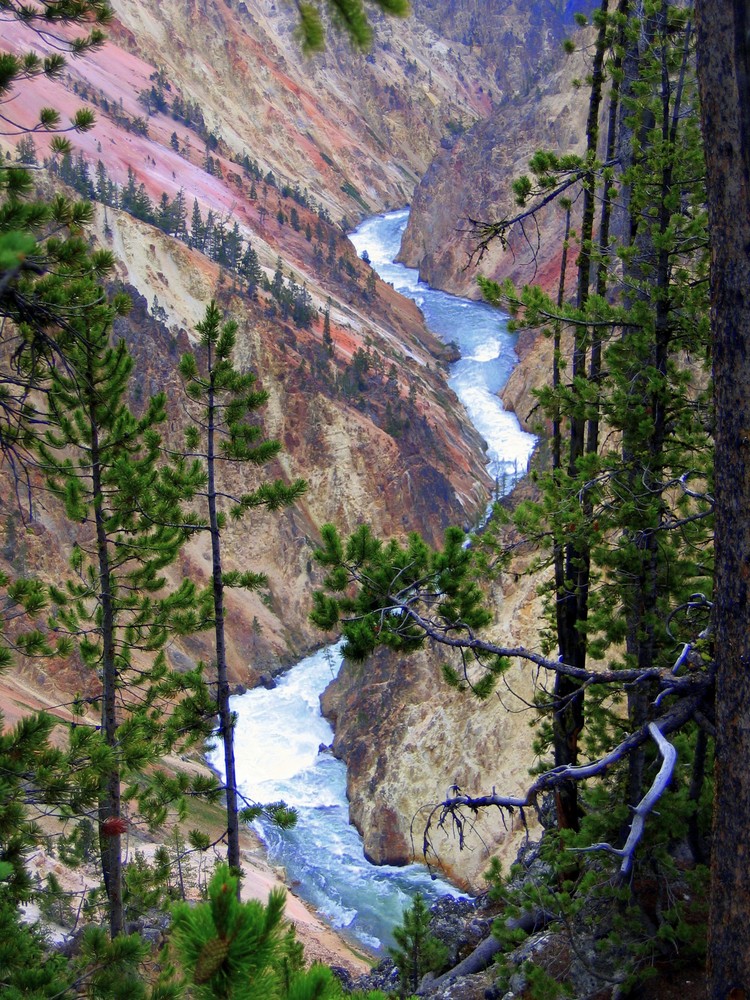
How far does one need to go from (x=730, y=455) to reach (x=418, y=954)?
8126 millimetres

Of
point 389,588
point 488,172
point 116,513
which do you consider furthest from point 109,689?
point 488,172

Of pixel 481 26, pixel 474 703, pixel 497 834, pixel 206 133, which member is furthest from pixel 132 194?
pixel 481 26

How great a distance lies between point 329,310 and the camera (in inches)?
1538

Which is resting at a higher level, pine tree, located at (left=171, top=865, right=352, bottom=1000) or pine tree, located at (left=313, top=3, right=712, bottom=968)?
pine tree, located at (left=313, top=3, right=712, bottom=968)

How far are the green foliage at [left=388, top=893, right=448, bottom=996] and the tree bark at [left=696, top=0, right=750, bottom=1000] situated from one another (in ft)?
21.0

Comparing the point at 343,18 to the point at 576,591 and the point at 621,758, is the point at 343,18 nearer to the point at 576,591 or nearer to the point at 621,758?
the point at 621,758

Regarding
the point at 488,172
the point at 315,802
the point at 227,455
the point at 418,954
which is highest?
the point at 488,172

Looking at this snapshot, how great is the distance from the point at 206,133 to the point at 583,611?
53.6 metres

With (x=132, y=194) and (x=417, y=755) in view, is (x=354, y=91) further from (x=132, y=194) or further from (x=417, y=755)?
(x=417, y=755)

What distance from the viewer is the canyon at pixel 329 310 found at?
1766 centimetres

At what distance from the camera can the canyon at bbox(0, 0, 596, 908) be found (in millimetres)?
17656

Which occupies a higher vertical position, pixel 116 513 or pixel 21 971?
pixel 116 513

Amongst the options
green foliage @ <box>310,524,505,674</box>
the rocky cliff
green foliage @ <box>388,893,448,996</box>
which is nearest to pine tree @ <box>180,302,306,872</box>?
green foliage @ <box>388,893,448,996</box>

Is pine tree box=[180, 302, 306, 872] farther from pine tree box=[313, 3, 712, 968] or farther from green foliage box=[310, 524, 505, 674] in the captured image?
green foliage box=[310, 524, 505, 674]
